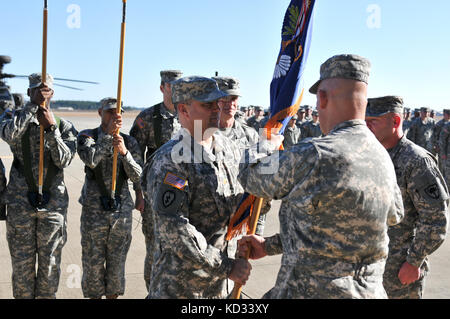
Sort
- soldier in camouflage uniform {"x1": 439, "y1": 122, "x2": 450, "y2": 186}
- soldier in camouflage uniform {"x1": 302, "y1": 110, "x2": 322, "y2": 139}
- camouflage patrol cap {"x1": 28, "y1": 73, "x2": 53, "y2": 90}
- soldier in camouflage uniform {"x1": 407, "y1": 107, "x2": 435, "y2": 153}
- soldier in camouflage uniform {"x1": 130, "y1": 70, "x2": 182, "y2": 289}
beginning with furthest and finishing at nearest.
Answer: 1. soldier in camouflage uniform {"x1": 407, "y1": 107, "x2": 435, "y2": 153}
2. soldier in camouflage uniform {"x1": 302, "y1": 110, "x2": 322, "y2": 139}
3. soldier in camouflage uniform {"x1": 439, "y1": 122, "x2": 450, "y2": 186}
4. soldier in camouflage uniform {"x1": 130, "y1": 70, "x2": 182, "y2": 289}
5. camouflage patrol cap {"x1": 28, "y1": 73, "x2": 53, "y2": 90}

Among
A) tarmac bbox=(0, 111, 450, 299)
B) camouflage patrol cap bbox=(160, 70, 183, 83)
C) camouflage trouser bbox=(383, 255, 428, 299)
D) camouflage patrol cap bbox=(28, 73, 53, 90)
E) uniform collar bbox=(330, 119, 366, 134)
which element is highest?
camouflage patrol cap bbox=(160, 70, 183, 83)

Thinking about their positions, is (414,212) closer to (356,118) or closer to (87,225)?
(356,118)

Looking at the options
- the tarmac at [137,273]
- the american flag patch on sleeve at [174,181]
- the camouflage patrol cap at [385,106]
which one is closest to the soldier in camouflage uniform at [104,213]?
the tarmac at [137,273]

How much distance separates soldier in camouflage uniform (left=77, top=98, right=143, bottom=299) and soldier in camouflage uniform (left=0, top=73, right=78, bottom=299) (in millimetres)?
243

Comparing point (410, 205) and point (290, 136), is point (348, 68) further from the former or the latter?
point (290, 136)

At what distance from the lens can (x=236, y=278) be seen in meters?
2.51

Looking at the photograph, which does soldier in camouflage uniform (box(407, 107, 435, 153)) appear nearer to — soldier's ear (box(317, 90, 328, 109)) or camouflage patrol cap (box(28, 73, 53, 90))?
camouflage patrol cap (box(28, 73, 53, 90))

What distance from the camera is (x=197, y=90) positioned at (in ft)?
8.48

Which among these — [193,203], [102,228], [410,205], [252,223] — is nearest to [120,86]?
[102,228]

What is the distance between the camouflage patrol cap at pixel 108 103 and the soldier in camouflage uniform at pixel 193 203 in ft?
7.01

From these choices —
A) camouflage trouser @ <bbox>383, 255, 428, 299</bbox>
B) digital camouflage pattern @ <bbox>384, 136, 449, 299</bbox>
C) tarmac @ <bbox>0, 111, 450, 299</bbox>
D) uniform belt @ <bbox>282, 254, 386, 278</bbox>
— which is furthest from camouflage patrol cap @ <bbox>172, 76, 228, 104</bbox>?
tarmac @ <bbox>0, 111, 450, 299</bbox>

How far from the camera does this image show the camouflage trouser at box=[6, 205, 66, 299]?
169 inches

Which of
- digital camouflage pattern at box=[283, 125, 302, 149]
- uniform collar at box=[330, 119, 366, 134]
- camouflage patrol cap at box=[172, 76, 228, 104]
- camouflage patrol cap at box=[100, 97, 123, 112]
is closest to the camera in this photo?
uniform collar at box=[330, 119, 366, 134]
